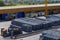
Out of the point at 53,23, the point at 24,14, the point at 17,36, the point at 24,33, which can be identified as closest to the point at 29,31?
the point at 24,33

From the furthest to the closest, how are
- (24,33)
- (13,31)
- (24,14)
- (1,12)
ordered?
(24,14) → (1,12) → (24,33) → (13,31)

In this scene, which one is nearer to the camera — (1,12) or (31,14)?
(1,12)

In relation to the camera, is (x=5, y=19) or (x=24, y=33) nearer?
(x=24, y=33)

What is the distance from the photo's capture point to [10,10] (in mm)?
25484

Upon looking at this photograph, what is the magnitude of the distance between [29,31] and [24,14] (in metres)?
9.88

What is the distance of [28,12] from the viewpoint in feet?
92.3

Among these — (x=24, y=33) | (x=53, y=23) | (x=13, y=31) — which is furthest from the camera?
(x=53, y=23)

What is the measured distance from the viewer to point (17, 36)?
16.8 meters

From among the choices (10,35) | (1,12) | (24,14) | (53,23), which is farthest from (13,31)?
(24,14)

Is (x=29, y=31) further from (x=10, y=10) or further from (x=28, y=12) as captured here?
(x=28, y=12)

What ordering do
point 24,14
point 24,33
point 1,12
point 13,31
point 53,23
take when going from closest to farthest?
point 13,31 → point 24,33 → point 53,23 → point 1,12 → point 24,14

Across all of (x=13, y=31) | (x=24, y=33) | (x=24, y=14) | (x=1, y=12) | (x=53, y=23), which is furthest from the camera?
(x=24, y=14)

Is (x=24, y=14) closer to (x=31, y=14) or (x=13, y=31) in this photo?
(x=31, y=14)

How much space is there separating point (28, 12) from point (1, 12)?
17.5ft
